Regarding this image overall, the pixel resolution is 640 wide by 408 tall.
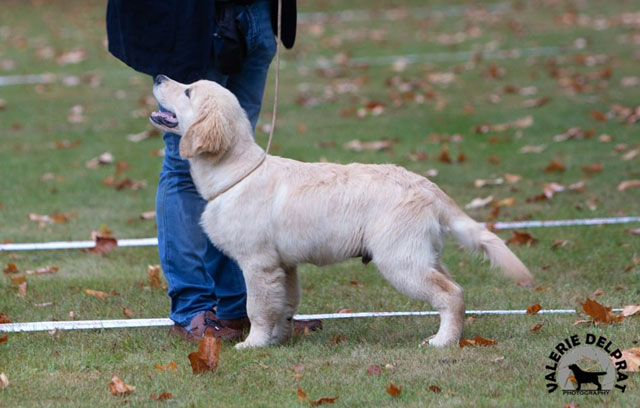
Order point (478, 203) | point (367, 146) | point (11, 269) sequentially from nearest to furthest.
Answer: point (11, 269) → point (478, 203) → point (367, 146)

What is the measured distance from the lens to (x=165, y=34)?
15.1 ft

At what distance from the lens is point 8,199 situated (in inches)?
328

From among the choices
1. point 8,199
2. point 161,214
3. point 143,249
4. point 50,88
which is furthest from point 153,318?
point 50,88

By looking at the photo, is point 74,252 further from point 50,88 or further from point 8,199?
point 50,88

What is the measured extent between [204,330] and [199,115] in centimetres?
111

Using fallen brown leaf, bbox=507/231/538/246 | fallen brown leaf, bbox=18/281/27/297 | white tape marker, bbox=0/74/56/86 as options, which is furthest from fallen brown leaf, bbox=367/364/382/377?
white tape marker, bbox=0/74/56/86

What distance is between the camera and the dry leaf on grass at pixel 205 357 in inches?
165

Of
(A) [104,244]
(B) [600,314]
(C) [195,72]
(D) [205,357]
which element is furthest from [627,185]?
(D) [205,357]

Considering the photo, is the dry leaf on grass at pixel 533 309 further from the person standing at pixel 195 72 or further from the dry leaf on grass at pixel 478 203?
the dry leaf on grass at pixel 478 203

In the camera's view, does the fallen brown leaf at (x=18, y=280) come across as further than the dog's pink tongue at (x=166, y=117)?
Yes

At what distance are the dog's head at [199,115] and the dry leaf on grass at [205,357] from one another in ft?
3.02

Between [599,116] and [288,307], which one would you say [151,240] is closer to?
[288,307]

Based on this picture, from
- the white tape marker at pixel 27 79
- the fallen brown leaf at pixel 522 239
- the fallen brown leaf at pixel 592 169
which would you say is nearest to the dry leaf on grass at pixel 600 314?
the fallen brown leaf at pixel 522 239

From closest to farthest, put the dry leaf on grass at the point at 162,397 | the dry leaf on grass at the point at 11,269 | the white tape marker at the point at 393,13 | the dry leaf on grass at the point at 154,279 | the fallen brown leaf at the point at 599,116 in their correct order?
the dry leaf on grass at the point at 162,397 → the dry leaf on grass at the point at 154,279 → the dry leaf on grass at the point at 11,269 → the fallen brown leaf at the point at 599,116 → the white tape marker at the point at 393,13
